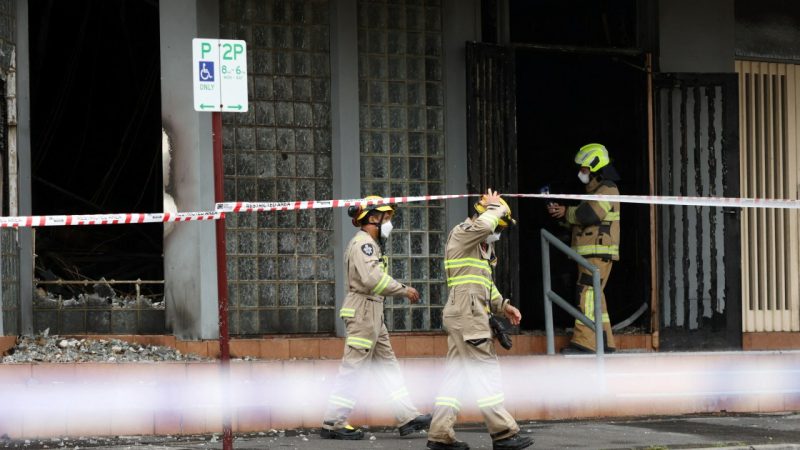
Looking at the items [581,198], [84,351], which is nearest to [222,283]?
[84,351]

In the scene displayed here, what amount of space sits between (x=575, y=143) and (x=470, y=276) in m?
6.00

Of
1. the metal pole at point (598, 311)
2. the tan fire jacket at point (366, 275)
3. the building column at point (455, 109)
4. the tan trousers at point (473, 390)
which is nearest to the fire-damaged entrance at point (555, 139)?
the building column at point (455, 109)

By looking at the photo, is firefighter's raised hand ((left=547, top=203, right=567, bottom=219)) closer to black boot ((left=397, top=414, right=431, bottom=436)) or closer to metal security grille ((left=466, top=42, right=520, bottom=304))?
metal security grille ((left=466, top=42, right=520, bottom=304))

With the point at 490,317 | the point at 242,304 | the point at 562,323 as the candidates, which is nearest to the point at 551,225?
the point at 562,323

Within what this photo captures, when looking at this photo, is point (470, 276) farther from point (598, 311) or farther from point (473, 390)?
point (598, 311)

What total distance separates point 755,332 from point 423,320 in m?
3.74

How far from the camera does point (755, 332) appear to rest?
49.7 feet

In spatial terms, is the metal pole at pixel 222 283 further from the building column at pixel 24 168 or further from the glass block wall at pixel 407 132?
the glass block wall at pixel 407 132

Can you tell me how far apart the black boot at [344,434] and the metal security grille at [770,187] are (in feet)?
18.7

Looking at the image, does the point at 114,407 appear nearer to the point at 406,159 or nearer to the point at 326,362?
the point at 326,362

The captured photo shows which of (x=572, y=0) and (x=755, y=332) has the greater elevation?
(x=572, y=0)

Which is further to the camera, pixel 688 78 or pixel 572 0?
pixel 572 0

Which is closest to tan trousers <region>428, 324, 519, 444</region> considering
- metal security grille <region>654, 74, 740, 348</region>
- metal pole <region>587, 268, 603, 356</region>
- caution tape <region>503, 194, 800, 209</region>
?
caution tape <region>503, 194, 800, 209</region>

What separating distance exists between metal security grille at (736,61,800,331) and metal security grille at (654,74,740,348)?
0.80 meters
